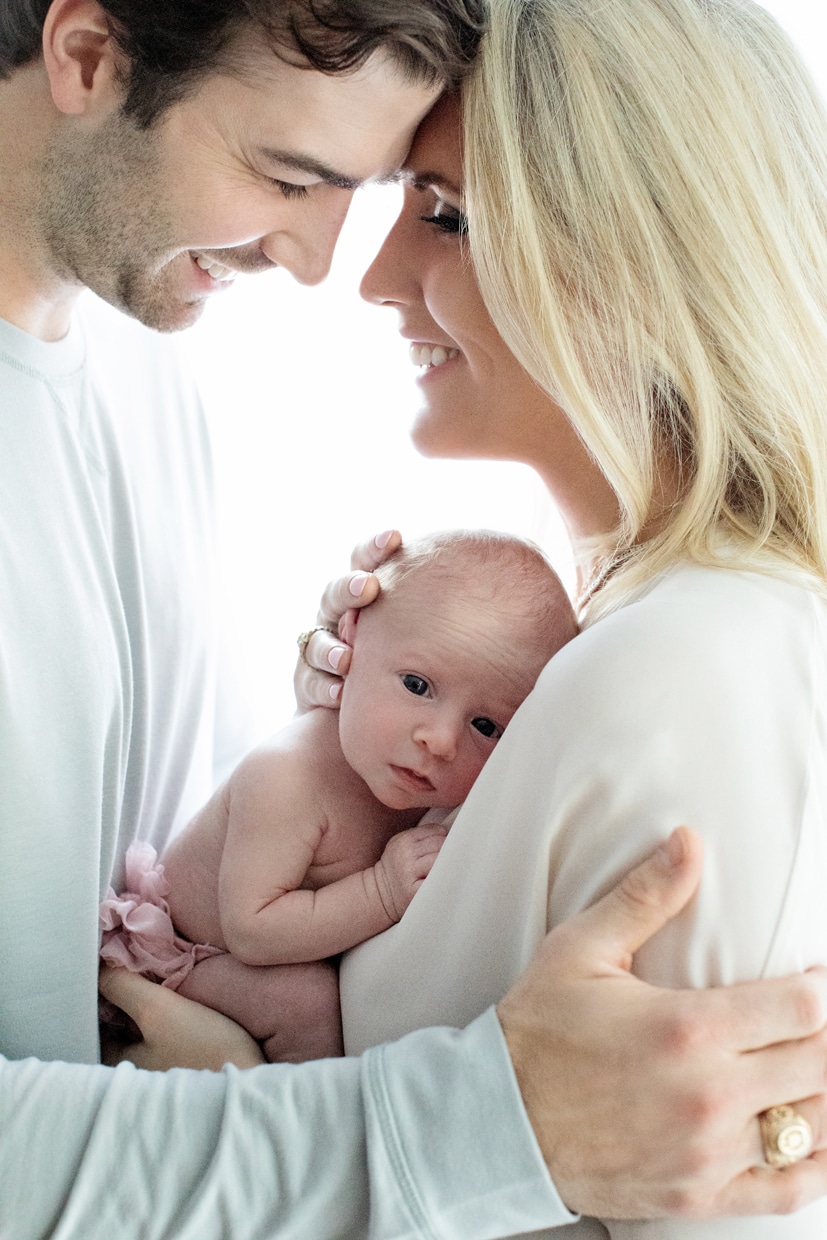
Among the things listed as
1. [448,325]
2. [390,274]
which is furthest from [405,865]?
[390,274]

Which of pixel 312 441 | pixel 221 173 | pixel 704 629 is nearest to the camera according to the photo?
pixel 704 629

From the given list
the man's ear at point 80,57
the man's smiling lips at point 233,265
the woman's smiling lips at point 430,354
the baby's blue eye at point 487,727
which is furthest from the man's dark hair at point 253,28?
the baby's blue eye at point 487,727

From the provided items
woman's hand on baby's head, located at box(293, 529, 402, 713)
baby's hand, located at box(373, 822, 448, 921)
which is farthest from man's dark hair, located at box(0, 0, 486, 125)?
baby's hand, located at box(373, 822, 448, 921)

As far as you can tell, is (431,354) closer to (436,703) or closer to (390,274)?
(390,274)

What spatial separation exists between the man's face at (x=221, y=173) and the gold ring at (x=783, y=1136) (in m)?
1.33

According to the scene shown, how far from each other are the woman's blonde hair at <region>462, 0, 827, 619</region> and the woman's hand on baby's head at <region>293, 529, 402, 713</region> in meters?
0.36

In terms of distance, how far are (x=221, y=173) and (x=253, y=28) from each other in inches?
7.9

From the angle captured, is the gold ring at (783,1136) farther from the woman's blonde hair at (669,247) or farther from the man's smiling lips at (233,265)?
the man's smiling lips at (233,265)

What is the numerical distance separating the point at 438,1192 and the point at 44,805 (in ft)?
2.39

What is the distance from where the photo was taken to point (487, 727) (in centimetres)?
153

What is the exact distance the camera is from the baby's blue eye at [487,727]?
1.52m

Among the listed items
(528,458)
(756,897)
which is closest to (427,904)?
(756,897)

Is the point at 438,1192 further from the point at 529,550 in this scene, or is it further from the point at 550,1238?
the point at 529,550

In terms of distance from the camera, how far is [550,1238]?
3.77 ft
